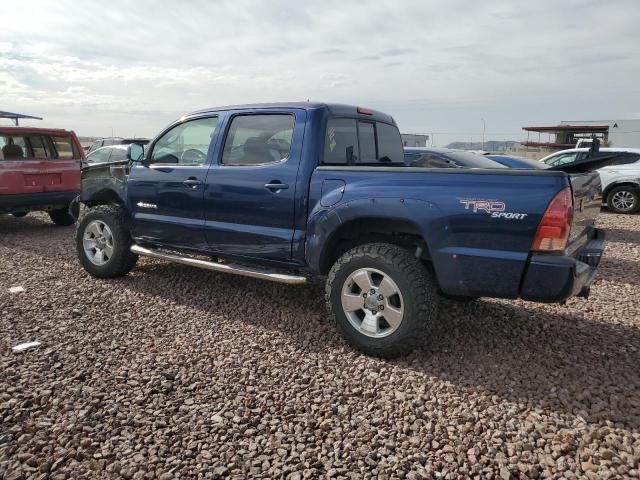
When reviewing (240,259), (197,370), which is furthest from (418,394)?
(240,259)

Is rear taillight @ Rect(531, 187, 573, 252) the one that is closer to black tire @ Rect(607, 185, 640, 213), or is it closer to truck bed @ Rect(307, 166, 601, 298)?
truck bed @ Rect(307, 166, 601, 298)

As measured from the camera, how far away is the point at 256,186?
4102mm

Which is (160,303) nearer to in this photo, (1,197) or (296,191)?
(296,191)

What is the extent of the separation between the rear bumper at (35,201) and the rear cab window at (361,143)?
5.91 metres

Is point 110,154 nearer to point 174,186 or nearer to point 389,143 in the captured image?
point 174,186

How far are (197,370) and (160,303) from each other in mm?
1531

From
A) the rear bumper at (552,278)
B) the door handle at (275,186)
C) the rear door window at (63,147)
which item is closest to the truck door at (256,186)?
the door handle at (275,186)

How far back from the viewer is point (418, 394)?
3068 millimetres

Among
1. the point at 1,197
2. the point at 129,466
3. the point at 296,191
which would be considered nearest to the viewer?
the point at 129,466

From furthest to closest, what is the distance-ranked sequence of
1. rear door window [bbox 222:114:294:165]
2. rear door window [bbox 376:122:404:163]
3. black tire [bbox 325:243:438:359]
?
rear door window [bbox 376:122:404:163], rear door window [bbox 222:114:294:165], black tire [bbox 325:243:438:359]

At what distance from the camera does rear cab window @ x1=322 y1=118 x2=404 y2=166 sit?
161 inches

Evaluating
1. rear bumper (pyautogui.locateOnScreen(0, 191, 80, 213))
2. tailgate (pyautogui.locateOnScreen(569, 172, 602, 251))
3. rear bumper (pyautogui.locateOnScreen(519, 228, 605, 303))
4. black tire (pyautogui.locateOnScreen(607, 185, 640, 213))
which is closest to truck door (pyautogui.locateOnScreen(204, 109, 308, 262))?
rear bumper (pyautogui.locateOnScreen(519, 228, 605, 303))

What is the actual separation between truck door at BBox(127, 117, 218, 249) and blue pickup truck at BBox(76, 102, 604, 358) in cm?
1

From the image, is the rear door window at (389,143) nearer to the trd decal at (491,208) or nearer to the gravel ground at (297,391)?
the gravel ground at (297,391)
